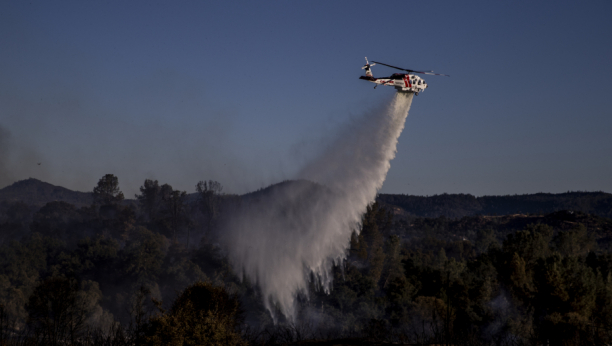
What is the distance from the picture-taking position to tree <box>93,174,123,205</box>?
7520 inches

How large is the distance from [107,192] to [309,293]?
11719 cm

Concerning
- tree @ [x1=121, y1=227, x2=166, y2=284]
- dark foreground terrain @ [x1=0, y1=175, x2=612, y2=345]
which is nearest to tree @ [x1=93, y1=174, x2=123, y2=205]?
dark foreground terrain @ [x1=0, y1=175, x2=612, y2=345]

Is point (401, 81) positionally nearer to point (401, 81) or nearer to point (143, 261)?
point (401, 81)

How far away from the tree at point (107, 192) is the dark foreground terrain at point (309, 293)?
4.21 metres

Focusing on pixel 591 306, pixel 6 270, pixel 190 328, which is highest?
pixel 190 328

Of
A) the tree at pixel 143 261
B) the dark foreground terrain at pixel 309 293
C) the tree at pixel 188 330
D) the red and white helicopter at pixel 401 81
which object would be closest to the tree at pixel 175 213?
the dark foreground terrain at pixel 309 293

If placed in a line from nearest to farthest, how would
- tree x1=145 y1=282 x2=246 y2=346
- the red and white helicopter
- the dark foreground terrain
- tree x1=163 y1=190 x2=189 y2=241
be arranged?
tree x1=145 y1=282 x2=246 y2=346 < the dark foreground terrain < the red and white helicopter < tree x1=163 y1=190 x2=189 y2=241

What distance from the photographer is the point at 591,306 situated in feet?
182

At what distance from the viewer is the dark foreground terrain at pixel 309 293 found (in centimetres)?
2950

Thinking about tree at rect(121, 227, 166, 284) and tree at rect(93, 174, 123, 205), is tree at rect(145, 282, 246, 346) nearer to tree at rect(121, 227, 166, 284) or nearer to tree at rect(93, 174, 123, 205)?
tree at rect(121, 227, 166, 284)

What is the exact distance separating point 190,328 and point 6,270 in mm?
108795

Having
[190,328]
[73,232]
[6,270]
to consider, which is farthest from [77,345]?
[73,232]

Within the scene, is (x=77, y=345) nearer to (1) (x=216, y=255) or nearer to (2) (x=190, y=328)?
(2) (x=190, y=328)

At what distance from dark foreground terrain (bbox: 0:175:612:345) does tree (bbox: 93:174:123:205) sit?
4209 mm
